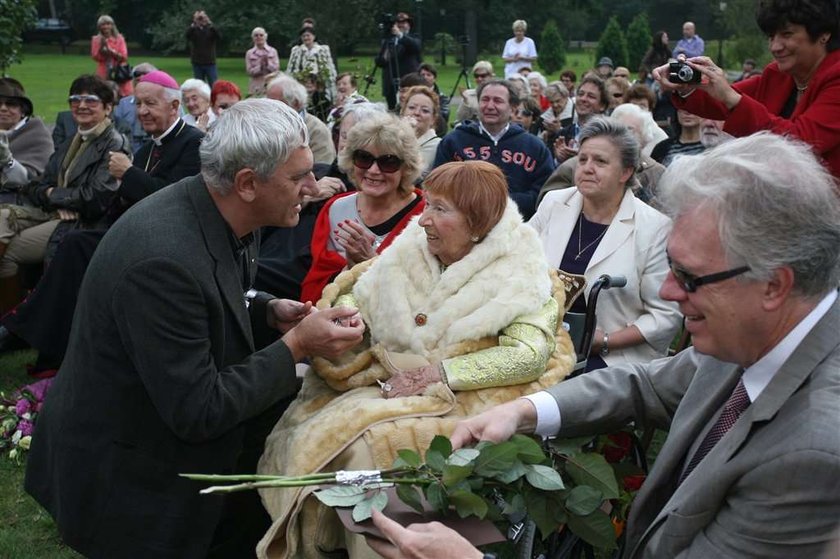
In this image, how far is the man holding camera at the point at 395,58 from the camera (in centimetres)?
1577

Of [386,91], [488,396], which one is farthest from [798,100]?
[386,91]

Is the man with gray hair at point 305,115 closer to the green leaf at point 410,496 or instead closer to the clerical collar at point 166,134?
the clerical collar at point 166,134

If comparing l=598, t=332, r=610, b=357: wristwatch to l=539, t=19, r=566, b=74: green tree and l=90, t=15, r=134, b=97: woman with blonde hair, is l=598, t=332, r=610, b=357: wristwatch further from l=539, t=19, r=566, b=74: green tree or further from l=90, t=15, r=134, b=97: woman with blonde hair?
l=539, t=19, r=566, b=74: green tree

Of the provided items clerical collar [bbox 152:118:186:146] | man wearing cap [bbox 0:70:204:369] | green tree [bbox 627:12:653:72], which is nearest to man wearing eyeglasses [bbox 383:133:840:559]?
man wearing cap [bbox 0:70:204:369]

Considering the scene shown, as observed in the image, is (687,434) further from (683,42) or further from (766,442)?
(683,42)

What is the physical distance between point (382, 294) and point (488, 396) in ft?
1.88

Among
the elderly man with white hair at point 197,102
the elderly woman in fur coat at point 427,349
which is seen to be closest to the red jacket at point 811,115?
the elderly woman in fur coat at point 427,349

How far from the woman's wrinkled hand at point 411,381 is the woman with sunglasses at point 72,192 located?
3.68m

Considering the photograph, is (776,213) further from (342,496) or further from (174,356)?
(174,356)

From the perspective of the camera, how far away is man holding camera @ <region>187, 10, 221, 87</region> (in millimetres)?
22241

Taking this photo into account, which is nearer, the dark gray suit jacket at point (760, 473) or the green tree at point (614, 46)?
the dark gray suit jacket at point (760, 473)

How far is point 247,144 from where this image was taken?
9.36 ft

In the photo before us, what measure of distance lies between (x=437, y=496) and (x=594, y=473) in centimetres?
47

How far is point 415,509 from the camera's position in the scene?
232 centimetres
